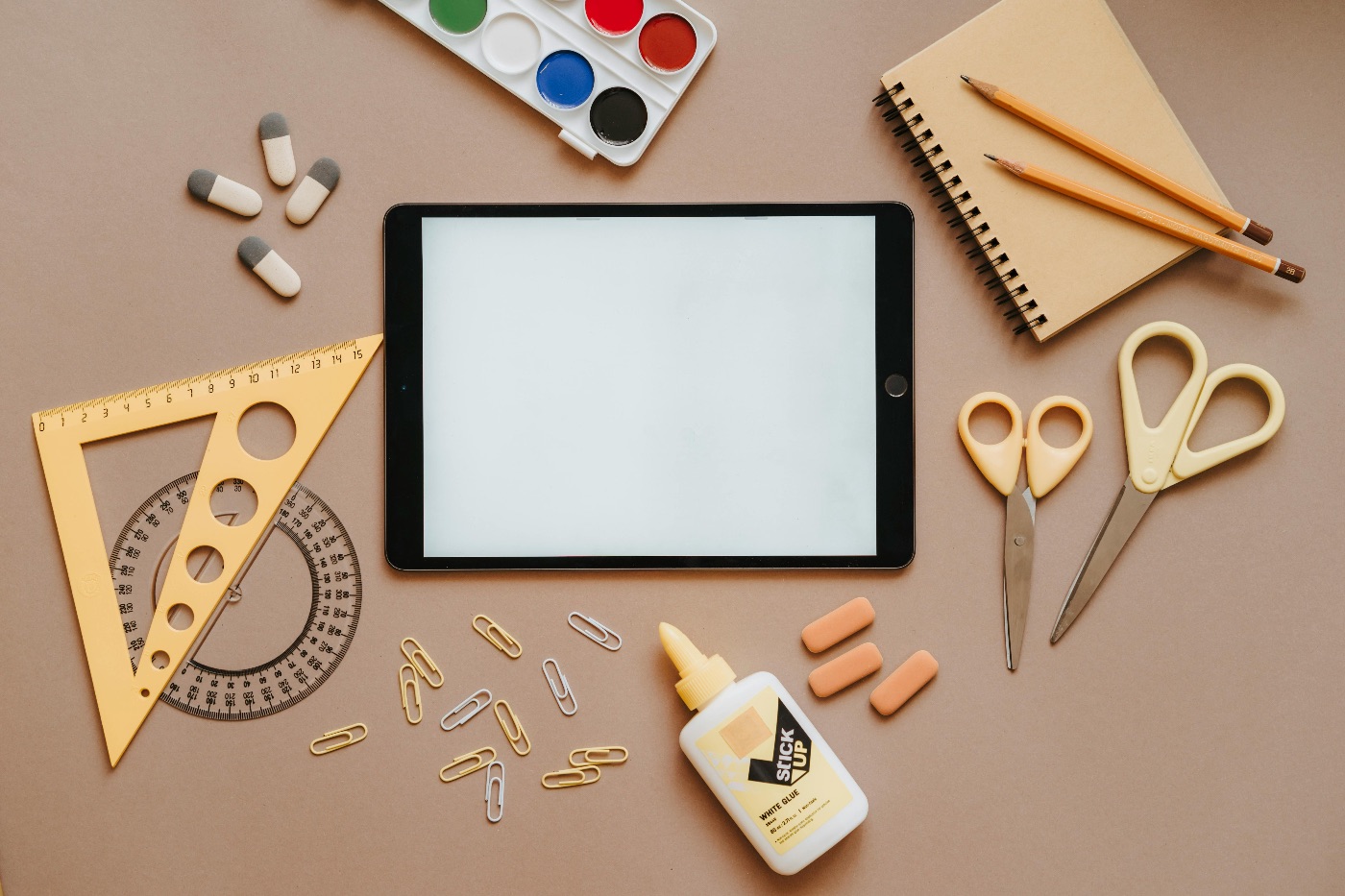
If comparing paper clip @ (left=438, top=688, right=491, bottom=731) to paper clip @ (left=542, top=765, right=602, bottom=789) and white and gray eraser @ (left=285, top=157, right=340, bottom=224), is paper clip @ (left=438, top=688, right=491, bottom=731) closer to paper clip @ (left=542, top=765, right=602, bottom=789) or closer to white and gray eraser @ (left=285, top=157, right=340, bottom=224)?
paper clip @ (left=542, top=765, right=602, bottom=789)

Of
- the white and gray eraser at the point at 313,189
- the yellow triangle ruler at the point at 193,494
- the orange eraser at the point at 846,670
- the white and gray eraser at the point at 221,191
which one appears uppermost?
the white and gray eraser at the point at 221,191

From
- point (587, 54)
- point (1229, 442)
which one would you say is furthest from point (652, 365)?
point (1229, 442)

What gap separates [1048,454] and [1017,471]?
1.5 inches

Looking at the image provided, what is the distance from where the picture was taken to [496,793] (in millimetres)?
973

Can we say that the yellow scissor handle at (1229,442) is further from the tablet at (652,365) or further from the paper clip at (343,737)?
the paper clip at (343,737)

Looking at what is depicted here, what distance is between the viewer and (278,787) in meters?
0.97

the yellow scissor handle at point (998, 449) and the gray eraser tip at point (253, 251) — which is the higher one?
the gray eraser tip at point (253, 251)

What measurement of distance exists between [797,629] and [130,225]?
916 mm

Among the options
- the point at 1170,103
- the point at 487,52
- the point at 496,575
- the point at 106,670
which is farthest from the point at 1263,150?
the point at 106,670

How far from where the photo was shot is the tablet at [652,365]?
961mm

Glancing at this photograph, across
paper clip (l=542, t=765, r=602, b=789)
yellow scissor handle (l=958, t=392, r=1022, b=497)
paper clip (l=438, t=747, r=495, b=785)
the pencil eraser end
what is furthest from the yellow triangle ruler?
the pencil eraser end

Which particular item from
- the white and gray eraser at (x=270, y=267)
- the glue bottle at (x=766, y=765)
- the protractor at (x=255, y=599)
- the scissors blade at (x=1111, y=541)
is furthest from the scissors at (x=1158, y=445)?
the white and gray eraser at (x=270, y=267)

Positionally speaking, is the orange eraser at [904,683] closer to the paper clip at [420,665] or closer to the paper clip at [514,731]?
→ the paper clip at [514,731]

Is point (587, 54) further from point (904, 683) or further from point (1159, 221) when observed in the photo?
point (904, 683)
